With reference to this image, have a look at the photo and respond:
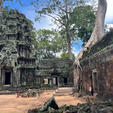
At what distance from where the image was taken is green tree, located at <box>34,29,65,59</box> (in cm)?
3253

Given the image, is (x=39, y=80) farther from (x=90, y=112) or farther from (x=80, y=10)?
(x=90, y=112)

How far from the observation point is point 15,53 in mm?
20406

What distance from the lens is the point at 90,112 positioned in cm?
514

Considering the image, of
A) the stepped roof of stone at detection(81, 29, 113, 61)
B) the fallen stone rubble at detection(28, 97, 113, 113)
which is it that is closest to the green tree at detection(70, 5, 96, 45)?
the stepped roof of stone at detection(81, 29, 113, 61)

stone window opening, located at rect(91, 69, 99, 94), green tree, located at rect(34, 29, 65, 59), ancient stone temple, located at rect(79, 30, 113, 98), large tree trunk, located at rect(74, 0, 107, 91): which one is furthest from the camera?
green tree, located at rect(34, 29, 65, 59)

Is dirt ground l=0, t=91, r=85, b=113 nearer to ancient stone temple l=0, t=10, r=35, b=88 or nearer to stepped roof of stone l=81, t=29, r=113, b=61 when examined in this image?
stepped roof of stone l=81, t=29, r=113, b=61

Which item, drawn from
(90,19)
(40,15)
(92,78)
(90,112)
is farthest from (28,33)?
(90,112)

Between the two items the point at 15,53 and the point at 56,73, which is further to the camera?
the point at 56,73

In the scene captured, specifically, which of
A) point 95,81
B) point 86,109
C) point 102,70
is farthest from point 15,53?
point 86,109

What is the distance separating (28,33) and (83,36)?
9692mm

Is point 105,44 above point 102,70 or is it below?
above

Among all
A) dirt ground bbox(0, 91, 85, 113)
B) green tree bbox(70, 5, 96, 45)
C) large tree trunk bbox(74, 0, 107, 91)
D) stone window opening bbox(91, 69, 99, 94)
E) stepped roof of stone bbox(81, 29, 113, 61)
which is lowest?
dirt ground bbox(0, 91, 85, 113)

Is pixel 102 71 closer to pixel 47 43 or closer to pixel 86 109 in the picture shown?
pixel 86 109

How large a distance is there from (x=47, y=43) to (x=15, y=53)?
42.8ft
